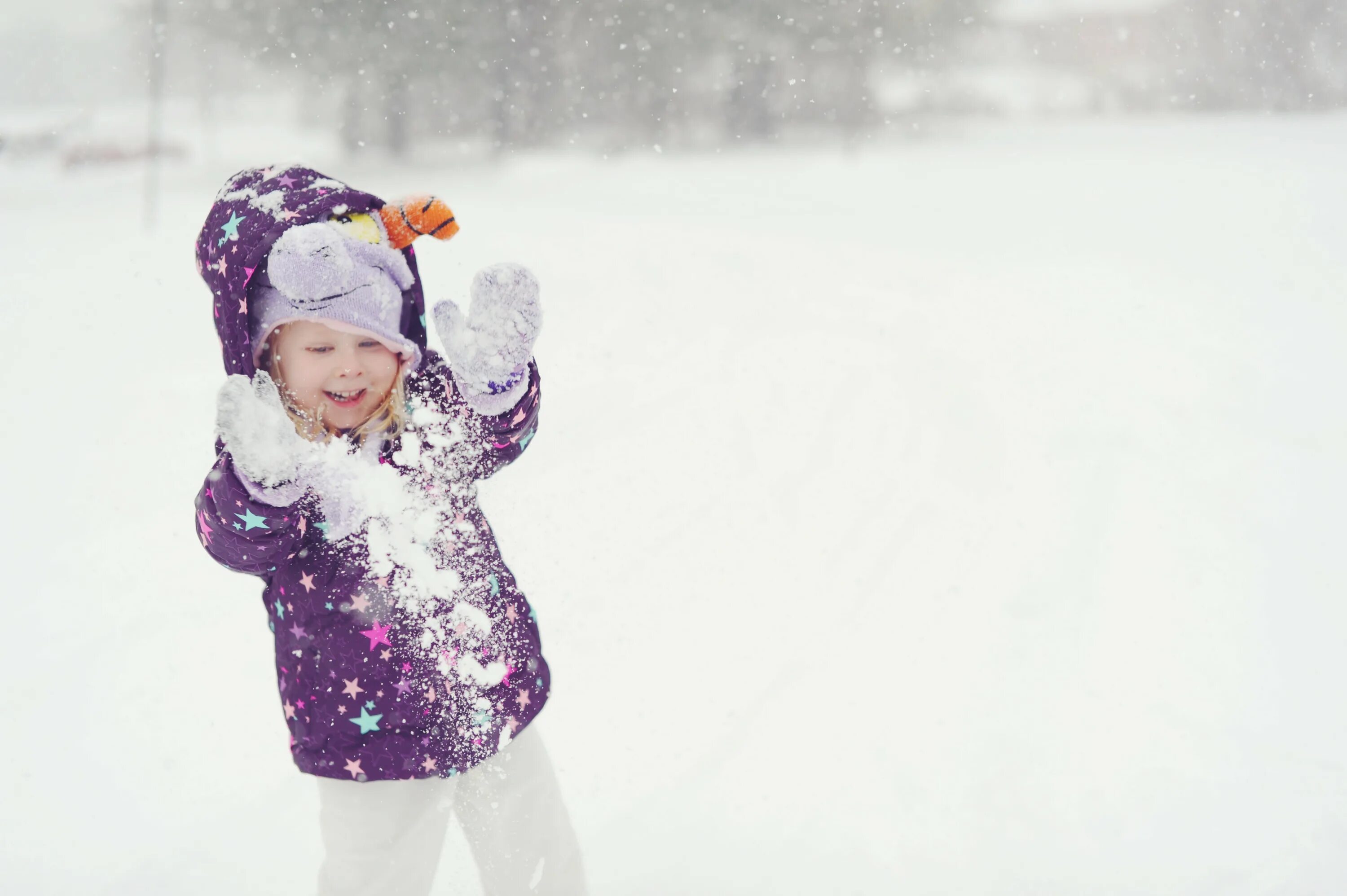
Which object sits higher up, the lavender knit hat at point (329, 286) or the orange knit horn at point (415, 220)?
the orange knit horn at point (415, 220)

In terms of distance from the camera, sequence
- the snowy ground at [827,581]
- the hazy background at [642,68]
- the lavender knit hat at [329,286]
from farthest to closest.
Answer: the hazy background at [642,68] < the snowy ground at [827,581] < the lavender knit hat at [329,286]

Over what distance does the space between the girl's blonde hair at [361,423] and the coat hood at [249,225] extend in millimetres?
29

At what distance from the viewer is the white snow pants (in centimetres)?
129

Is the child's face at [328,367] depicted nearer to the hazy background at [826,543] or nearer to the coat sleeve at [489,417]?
the coat sleeve at [489,417]

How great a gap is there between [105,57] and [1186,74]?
17215 mm

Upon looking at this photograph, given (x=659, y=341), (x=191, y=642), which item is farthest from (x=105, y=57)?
(x=191, y=642)

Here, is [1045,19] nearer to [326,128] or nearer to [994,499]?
[326,128]

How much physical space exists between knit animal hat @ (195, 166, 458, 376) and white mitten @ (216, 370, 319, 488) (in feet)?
0.49

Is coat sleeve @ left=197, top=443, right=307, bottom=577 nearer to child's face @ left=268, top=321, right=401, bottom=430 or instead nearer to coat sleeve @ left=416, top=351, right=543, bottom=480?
child's face @ left=268, top=321, right=401, bottom=430

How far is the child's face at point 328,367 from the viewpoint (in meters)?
1.20

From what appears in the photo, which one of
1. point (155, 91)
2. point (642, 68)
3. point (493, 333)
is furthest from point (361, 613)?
point (642, 68)

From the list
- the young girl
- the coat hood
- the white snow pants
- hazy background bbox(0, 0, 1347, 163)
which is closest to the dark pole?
hazy background bbox(0, 0, 1347, 163)

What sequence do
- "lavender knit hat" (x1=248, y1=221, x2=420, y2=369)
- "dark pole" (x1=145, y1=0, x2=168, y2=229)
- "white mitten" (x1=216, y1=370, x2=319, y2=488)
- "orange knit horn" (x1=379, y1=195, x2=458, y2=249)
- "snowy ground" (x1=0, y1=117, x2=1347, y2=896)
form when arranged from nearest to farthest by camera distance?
"white mitten" (x1=216, y1=370, x2=319, y2=488)
"lavender knit hat" (x1=248, y1=221, x2=420, y2=369)
"orange knit horn" (x1=379, y1=195, x2=458, y2=249)
"snowy ground" (x1=0, y1=117, x2=1347, y2=896)
"dark pole" (x1=145, y1=0, x2=168, y2=229)

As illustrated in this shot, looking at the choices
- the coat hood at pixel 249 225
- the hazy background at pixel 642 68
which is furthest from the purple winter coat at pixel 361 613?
the hazy background at pixel 642 68
